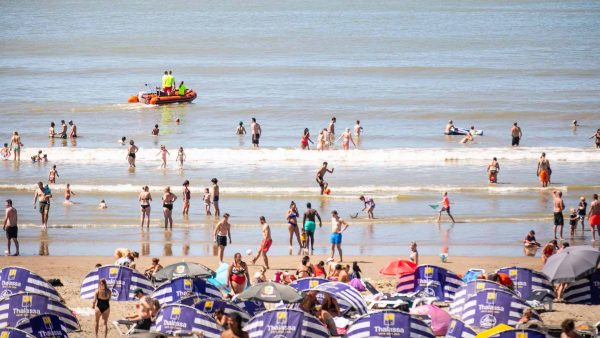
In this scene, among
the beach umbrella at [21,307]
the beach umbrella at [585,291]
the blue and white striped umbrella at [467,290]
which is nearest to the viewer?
the beach umbrella at [21,307]

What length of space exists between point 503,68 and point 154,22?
50.7 meters

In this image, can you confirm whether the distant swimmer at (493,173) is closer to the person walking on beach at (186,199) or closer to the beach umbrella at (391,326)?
the person walking on beach at (186,199)

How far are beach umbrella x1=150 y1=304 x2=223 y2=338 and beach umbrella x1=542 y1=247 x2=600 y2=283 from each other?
5.36 meters

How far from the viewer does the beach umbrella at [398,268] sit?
16.4 metres

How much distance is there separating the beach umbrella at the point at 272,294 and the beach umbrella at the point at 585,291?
4323 mm

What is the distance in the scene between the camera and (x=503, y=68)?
204ft

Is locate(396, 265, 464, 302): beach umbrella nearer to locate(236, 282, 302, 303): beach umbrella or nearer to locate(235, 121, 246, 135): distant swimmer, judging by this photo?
locate(236, 282, 302, 303): beach umbrella

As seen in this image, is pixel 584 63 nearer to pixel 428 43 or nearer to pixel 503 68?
pixel 503 68

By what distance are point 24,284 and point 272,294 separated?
3.32m

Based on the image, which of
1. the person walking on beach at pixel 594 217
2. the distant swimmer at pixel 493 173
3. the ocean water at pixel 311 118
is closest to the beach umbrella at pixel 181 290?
the ocean water at pixel 311 118

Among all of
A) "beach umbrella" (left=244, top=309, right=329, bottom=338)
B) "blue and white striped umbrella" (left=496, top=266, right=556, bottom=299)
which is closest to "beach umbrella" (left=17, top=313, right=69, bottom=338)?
"beach umbrella" (left=244, top=309, right=329, bottom=338)

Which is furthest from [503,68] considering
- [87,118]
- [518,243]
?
[518,243]

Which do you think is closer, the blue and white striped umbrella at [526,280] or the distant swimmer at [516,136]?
the blue and white striped umbrella at [526,280]

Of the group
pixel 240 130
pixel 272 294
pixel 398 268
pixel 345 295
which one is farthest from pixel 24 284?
pixel 240 130
